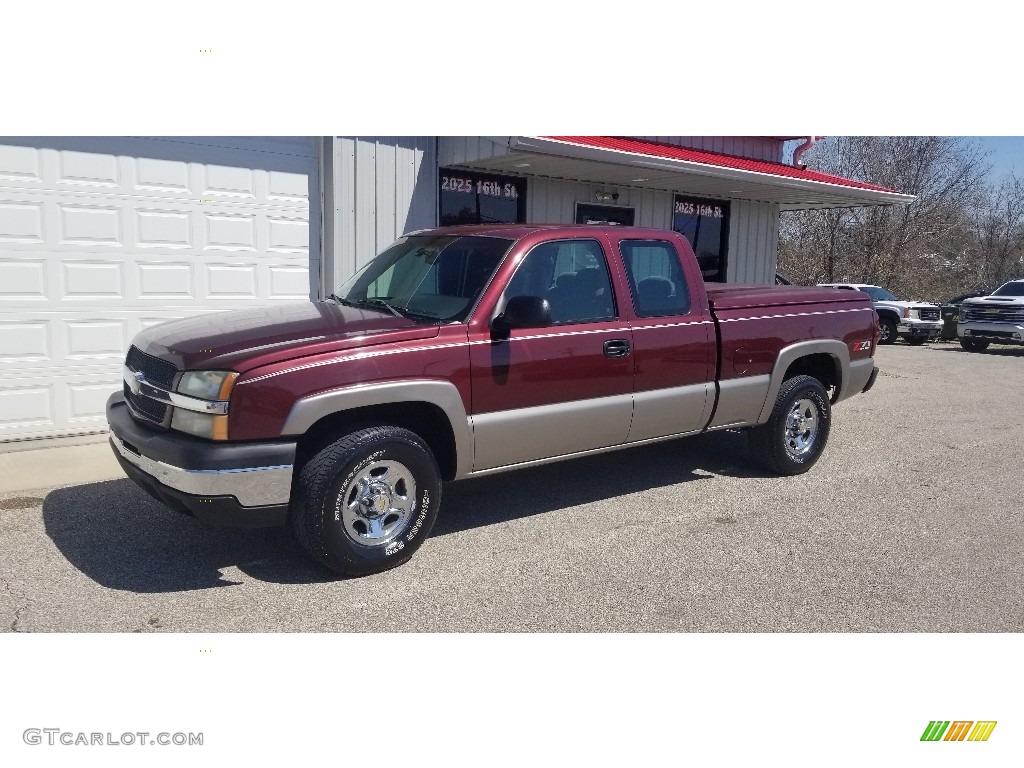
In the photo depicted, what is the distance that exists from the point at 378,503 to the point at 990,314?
1900 centimetres

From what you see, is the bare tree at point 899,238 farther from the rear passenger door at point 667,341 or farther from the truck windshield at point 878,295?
the rear passenger door at point 667,341

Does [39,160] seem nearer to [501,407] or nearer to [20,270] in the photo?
[20,270]

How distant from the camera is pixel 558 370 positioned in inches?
199

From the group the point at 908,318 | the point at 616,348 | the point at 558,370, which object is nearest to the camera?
the point at 558,370

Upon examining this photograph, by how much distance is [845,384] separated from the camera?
702 centimetres

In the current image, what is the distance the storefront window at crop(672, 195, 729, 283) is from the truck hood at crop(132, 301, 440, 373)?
8762 millimetres

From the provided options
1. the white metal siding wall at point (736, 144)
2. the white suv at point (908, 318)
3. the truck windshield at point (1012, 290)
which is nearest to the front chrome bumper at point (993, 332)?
the white suv at point (908, 318)

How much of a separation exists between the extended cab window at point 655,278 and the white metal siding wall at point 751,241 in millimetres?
8413

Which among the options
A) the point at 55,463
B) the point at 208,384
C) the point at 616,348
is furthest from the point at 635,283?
the point at 55,463

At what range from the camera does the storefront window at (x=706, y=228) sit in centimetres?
1285

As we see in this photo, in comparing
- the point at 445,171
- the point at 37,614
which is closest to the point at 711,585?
the point at 37,614

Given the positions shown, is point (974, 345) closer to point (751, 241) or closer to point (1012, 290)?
point (1012, 290)

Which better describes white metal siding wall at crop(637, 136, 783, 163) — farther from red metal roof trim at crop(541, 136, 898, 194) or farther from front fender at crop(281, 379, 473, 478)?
front fender at crop(281, 379, 473, 478)

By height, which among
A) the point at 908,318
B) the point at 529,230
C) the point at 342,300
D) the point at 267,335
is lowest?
the point at 908,318
